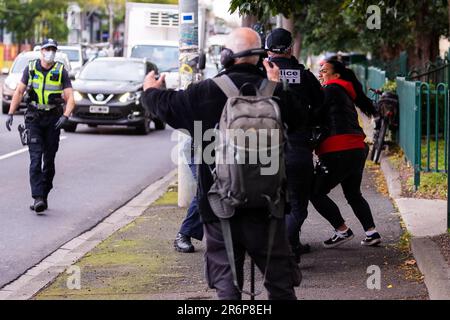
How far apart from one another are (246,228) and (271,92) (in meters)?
0.78

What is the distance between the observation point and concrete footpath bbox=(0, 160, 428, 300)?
7230mm

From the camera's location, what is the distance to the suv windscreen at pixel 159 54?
29766mm

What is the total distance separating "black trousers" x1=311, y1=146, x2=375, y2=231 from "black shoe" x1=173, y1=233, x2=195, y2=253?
3.89 ft

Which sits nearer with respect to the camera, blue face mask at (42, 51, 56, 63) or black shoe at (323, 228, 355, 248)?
black shoe at (323, 228, 355, 248)

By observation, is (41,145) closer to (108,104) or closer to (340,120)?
(340,120)

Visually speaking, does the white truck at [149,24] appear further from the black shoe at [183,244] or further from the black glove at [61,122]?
the black shoe at [183,244]

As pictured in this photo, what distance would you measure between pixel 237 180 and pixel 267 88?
639mm

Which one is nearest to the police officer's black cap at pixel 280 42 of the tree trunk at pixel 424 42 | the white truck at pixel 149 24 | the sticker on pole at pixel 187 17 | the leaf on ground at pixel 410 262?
the leaf on ground at pixel 410 262

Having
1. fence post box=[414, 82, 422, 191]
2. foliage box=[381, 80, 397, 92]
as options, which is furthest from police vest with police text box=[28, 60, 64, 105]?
foliage box=[381, 80, 397, 92]

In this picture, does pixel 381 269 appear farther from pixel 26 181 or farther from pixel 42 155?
pixel 26 181

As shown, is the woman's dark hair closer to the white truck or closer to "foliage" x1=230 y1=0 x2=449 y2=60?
"foliage" x1=230 y1=0 x2=449 y2=60

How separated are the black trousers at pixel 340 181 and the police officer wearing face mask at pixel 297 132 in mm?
433

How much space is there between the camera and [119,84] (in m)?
22.3

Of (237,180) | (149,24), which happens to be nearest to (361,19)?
(237,180)
